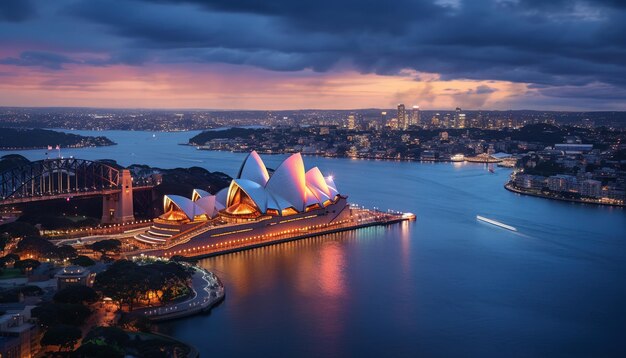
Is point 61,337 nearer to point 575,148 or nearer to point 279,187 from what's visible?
point 279,187

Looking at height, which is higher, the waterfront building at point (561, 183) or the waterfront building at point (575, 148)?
the waterfront building at point (575, 148)

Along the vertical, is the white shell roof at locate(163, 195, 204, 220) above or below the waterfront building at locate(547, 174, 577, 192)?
above

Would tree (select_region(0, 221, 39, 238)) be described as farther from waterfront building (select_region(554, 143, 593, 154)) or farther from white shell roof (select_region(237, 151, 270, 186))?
waterfront building (select_region(554, 143, 593, 154))

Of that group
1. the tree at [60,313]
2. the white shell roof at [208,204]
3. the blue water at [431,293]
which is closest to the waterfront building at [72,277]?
the tree at [60,313]

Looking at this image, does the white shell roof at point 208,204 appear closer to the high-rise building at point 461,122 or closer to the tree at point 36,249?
the tree at point 36,249

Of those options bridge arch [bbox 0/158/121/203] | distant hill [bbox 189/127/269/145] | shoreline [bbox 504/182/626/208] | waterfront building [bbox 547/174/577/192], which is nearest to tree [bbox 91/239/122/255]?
bridge arch [bbox 0/158/121/203]

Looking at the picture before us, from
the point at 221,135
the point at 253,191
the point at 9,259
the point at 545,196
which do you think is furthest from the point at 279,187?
the point at 221,135

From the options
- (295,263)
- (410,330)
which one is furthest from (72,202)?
(410,330)
